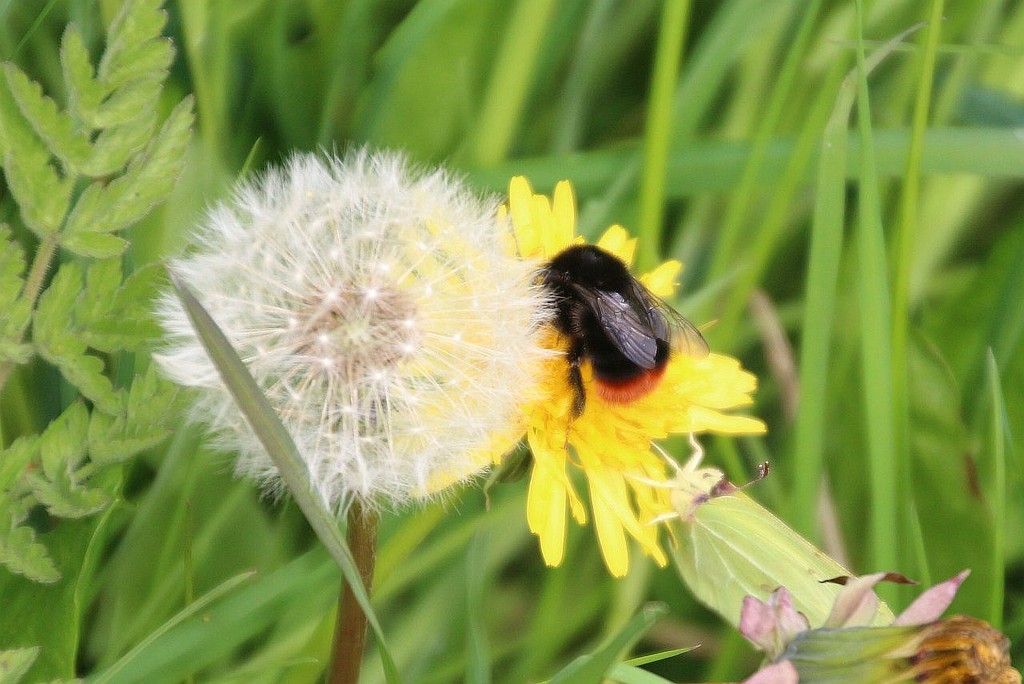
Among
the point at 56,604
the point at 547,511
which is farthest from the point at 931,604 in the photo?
the point at 56,604

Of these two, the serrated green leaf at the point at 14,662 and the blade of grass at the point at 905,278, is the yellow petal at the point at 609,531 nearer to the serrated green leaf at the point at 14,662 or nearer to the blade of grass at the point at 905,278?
the blade of grass at the point at 905,278

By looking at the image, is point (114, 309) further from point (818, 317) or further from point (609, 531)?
point (818, 317)

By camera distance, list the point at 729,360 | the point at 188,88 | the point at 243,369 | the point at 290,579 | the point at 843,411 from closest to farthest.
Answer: the point at 243,369, the point at 290,579, the point at 729,360, the point at 188,88, the point at 843,411

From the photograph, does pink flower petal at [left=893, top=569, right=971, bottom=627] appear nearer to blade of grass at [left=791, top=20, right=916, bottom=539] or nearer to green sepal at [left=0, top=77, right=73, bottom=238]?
blade of grass at [left=791, top=20, right=916, bottom=539]

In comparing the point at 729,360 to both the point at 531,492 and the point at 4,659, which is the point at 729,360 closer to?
the point at 531,492

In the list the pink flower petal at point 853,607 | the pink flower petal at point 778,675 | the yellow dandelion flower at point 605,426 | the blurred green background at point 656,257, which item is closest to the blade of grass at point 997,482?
the blurred green background at point 656,257

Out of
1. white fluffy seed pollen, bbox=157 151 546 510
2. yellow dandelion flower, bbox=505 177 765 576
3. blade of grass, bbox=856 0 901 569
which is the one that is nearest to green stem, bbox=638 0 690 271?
yellow dandelion flower, bbox=505 177 765 576

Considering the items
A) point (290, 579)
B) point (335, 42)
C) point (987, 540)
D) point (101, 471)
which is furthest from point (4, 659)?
point (987, 540)
